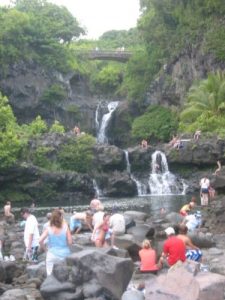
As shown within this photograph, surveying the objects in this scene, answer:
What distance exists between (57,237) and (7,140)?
32013 millimetres

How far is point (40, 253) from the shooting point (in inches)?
747

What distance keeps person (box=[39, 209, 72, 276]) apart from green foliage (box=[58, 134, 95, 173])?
34.7 metres

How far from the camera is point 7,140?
145 ft

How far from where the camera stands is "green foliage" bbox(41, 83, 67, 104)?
6344cm

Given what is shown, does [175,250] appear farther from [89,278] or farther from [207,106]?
[207,106]

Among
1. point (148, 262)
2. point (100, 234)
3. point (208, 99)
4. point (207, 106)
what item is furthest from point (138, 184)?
point (148, 262)

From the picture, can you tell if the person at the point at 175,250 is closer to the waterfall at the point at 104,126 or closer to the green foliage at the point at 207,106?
the green foliage at the point at 207,106

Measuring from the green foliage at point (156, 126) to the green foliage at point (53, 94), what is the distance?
8711 mm

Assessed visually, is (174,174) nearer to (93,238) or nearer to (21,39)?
(21,39)

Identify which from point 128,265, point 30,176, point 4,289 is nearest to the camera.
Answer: point 128,265

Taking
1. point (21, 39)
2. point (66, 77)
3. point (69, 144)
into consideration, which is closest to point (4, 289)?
point (69, 144)

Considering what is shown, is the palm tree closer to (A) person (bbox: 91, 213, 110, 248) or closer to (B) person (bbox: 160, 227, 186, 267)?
(A) person (bbox: 91, 213, 110, 248)

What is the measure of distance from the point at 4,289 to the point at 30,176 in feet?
102

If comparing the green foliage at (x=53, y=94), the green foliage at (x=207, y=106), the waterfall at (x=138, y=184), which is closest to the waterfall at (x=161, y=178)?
the waterfall at (x=138, y=184)
